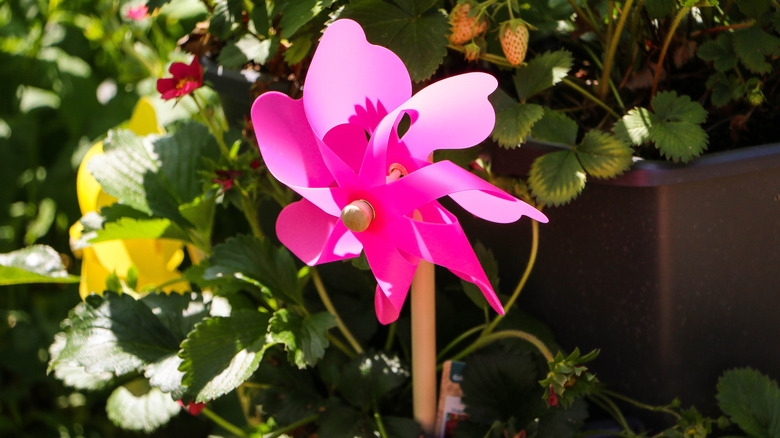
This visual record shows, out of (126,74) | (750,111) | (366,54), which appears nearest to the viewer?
(366,54)

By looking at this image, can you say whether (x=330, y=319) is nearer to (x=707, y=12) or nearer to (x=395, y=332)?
(x=395, y=332)

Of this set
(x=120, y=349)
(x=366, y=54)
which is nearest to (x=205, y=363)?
(x=120, y=349)

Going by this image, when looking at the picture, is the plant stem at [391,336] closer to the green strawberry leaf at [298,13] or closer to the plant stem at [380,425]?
the plant stem at [380,425]

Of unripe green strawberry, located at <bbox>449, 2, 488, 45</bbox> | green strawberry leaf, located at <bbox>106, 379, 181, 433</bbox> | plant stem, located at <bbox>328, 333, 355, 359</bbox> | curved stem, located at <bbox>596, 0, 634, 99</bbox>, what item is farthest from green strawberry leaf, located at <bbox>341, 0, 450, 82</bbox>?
green strawberry leaf, located at <bbox>106, 379, 181, 433</bbox>

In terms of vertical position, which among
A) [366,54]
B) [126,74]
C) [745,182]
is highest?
[366,54]

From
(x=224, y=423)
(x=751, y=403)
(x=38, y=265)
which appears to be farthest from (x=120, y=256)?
(x=751, y=403)

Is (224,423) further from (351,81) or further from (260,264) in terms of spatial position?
(351,81)

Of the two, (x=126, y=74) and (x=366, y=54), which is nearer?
(x=366, y=54)
